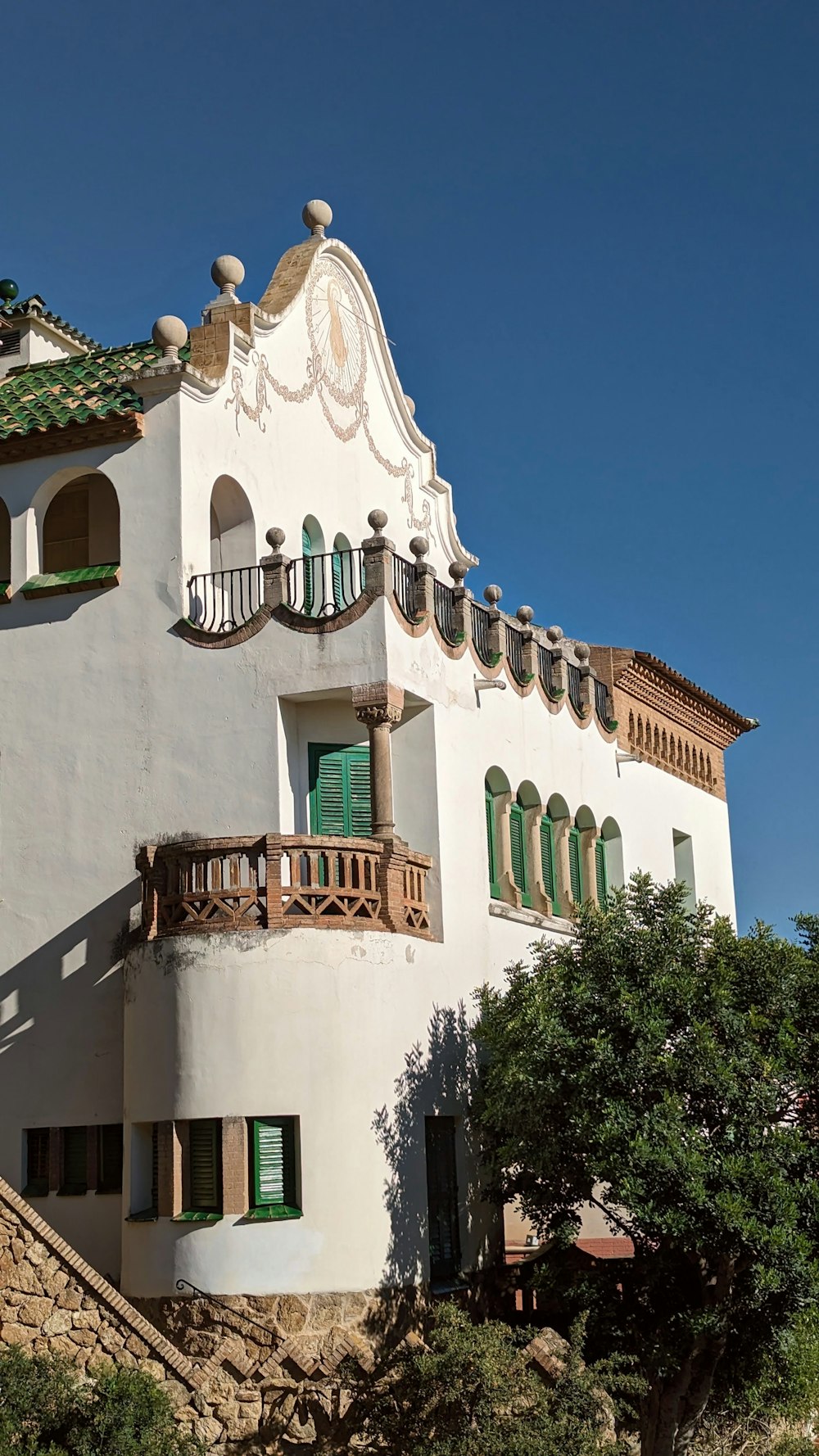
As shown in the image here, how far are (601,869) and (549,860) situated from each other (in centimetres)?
194

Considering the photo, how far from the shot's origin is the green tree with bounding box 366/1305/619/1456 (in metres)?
17.4

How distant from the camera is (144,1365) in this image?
18219mm

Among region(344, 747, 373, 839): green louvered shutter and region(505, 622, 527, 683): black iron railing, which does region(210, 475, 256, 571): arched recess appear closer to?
region(344, 747, 373, 839): green louvered shutter

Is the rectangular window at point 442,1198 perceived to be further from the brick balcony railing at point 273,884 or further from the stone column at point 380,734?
the stone column at point 380,734

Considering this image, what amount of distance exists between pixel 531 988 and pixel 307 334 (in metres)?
11.2

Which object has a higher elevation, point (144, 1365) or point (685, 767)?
point (685, 767)

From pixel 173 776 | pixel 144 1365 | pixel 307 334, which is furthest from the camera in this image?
pixel 307 334

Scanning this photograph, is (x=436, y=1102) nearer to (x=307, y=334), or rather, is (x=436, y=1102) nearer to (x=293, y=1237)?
(x=293, y=1237)

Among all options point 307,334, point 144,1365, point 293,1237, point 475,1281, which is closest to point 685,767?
point 307,334

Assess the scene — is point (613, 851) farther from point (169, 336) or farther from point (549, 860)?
point (169, 336)

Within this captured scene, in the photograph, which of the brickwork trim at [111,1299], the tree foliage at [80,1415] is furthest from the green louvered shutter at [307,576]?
the tree foliage at [80,1415]

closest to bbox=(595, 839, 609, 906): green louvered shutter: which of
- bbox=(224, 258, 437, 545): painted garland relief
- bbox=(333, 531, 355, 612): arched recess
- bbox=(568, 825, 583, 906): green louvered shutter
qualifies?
bbox=(568, 825, 583, 906): green louvered shutter

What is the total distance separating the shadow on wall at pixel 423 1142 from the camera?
20.3 meters

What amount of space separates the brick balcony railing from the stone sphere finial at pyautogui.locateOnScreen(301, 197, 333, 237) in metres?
10.7
